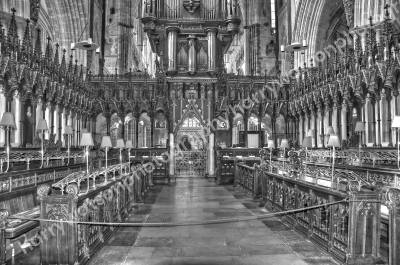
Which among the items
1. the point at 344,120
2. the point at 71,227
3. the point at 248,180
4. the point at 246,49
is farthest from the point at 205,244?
the point at 246,49

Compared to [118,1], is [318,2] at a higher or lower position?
lower

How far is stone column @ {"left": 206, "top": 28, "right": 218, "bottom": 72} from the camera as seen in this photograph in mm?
22714

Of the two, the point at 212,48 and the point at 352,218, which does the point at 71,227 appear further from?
the point at 212,48

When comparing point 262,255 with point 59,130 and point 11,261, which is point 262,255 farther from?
point 59,130

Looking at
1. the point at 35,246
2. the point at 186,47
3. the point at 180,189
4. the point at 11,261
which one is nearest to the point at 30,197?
the point at 35,246

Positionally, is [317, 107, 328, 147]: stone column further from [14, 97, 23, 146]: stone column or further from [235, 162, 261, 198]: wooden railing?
[14, 97, 23, 146]: stone column

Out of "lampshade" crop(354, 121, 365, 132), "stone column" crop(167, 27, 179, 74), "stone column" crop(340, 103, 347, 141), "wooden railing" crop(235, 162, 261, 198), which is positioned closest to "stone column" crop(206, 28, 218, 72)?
"stone column" crop(167, 27, 179, 74)

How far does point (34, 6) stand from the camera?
17766mm

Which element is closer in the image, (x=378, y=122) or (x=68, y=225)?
(x=68, y=225)

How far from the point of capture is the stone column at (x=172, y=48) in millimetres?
22486

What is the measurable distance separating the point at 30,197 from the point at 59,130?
11.4 meters

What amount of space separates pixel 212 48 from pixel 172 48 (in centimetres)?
272

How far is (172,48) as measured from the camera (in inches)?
916

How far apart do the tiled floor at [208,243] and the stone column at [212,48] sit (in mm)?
15437
